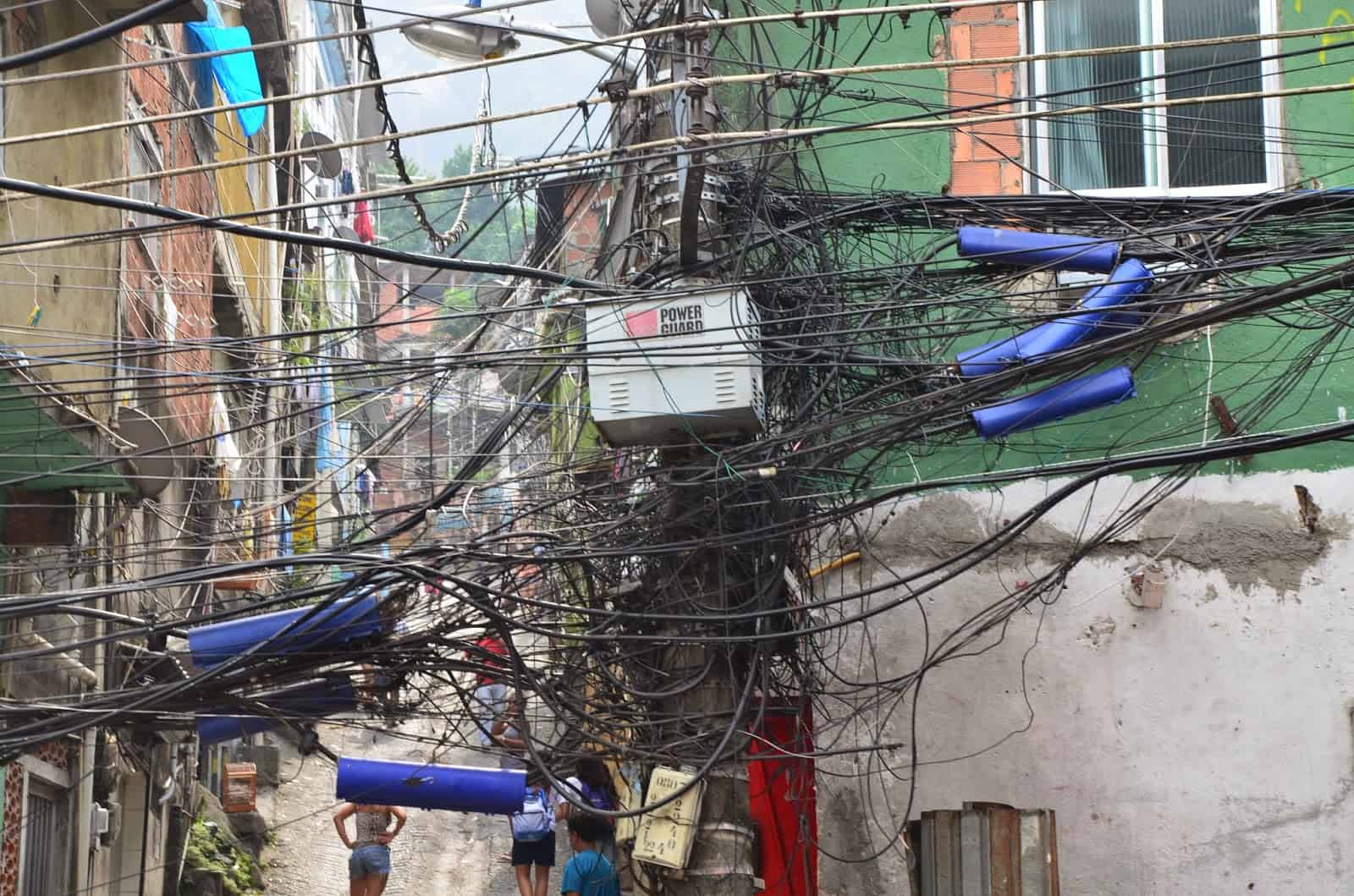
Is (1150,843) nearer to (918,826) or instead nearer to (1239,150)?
Answer: (918,826)

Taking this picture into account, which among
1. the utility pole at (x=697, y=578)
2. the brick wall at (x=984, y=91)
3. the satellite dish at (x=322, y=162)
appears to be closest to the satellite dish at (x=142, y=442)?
the utility pole at (x=697, y=578)

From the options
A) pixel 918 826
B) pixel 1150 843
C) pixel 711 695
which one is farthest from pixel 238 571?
pixel 1150 843

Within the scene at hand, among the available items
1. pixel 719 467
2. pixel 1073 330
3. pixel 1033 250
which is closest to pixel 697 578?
pixel 719 467

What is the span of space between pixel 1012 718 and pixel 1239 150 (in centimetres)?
401

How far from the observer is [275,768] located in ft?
55.0

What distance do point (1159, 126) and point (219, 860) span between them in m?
9.74

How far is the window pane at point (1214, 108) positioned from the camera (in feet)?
33.3

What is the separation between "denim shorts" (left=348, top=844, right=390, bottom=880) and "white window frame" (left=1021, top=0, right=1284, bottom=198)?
21.2ft

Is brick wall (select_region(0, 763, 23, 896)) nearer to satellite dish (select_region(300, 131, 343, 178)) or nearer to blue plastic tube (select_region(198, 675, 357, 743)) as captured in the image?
blue plastic tube (select_region(198, 675, 357, 743))

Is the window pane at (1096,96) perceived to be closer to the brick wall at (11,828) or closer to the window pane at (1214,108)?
the window pane at (1214,108)

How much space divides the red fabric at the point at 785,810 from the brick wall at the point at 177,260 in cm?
410

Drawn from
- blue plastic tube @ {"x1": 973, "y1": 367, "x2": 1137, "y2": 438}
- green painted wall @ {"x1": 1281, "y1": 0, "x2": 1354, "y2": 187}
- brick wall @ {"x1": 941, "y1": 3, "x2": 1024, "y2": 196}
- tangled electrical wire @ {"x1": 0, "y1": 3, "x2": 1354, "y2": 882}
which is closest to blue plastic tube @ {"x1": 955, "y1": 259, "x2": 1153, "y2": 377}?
tangled electrical wire @ {"x1": 0, "y1": 3, "x2": 1354, "y2": 882}

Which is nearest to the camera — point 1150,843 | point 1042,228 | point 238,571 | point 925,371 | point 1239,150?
point 238,571

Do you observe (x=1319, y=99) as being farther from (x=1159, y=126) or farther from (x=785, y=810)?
(x=785, y=810)
